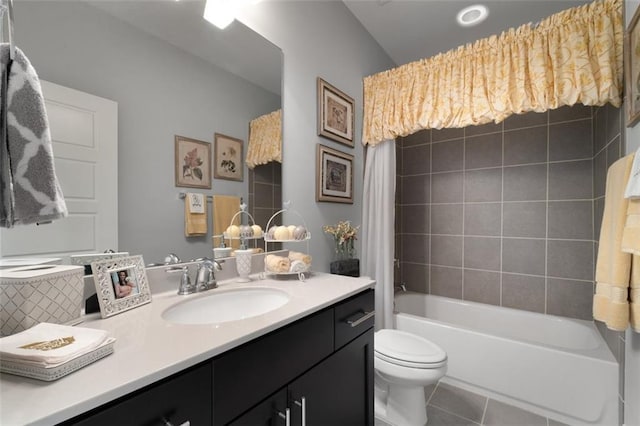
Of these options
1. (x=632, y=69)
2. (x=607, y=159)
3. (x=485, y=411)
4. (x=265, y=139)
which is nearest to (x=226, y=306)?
(x=265, y=139)

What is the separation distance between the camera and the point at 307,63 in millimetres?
1718

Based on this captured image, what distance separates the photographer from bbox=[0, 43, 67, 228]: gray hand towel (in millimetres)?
521

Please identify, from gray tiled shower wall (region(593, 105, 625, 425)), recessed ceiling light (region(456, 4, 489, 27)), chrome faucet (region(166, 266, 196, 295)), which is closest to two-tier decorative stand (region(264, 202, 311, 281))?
chrome faucet (region(166, 266, 196, 295))

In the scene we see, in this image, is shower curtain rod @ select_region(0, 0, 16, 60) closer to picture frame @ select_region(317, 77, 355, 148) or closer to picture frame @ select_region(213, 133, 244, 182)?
picture frame @ select_region(213, 133, 244, 182)

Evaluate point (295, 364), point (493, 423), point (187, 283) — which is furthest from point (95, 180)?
point (493, 423)

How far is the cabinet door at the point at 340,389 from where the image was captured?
87 centimetres

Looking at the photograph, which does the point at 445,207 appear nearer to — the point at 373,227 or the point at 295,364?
the point at 373,227

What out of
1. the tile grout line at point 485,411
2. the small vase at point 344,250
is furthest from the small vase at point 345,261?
the tile grout line at point 485,411

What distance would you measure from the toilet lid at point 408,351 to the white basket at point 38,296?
137 cm

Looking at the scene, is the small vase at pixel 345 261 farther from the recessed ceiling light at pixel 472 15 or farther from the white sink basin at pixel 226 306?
the recessed ceiling light at pixel 472 15

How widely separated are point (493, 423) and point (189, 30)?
8.37ft

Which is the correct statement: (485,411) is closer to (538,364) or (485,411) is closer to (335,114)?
(538,364)

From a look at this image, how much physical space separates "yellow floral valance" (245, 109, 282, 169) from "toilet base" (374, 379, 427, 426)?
1496mm

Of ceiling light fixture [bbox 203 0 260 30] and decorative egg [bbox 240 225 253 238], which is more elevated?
ceiling light fixture [bbox 203 0 260 30]
